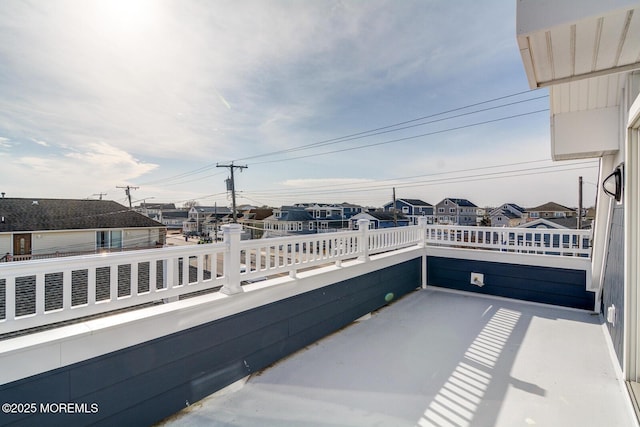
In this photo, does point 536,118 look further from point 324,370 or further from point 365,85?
point 324,370

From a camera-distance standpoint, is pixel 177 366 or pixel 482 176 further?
pixel 482 176

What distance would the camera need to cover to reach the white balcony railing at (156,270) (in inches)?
60.6

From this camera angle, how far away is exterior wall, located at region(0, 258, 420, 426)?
1490 mm

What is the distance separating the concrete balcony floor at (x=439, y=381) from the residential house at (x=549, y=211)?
33.1m

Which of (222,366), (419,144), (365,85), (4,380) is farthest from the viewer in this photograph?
(419,144)

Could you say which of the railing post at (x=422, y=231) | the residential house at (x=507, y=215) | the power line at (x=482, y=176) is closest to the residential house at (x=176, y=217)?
the power line at (x=482, y=176)

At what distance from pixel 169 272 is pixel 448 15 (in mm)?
5513

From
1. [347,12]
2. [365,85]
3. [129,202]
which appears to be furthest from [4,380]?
[129,202]

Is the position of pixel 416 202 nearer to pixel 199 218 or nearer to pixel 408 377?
pixel 199 218

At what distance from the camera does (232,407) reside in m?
2.04

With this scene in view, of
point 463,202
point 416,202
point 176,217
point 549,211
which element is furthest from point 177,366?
point 176,217

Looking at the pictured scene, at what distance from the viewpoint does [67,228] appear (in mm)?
10031

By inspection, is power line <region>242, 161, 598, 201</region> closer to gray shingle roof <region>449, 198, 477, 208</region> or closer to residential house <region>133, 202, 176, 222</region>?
gray shingle roof <region>449, 198, 477, 208</region>

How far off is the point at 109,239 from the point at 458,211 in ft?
118
